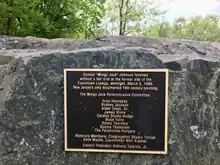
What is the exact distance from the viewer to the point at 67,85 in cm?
368

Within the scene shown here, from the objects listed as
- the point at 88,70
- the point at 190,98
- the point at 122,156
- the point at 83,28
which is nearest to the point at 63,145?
the point at 122,156

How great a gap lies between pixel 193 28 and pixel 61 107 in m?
11.5

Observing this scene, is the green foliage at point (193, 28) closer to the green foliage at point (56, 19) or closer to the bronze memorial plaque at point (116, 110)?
the green foliage at point (56, 19)

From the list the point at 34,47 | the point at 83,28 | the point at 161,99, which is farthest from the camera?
the point at 83,28

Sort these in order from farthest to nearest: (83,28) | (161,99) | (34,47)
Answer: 1. (83,28)
2. (34,47)
3. (161,99)

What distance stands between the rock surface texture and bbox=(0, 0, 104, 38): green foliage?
355 inches

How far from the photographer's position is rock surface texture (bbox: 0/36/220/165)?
12.1 feet

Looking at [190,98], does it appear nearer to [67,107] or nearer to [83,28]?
[67,107]

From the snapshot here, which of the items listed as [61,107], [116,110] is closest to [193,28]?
[116,110]

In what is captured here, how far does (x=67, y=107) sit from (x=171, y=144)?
52.0 inches

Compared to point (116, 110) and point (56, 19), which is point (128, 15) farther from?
point (116, 110)

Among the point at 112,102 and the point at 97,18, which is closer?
the point at 112,102

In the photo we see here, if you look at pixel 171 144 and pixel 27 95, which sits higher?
pixel 27 95

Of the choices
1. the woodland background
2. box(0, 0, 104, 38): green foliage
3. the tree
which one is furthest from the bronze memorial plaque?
the tree
